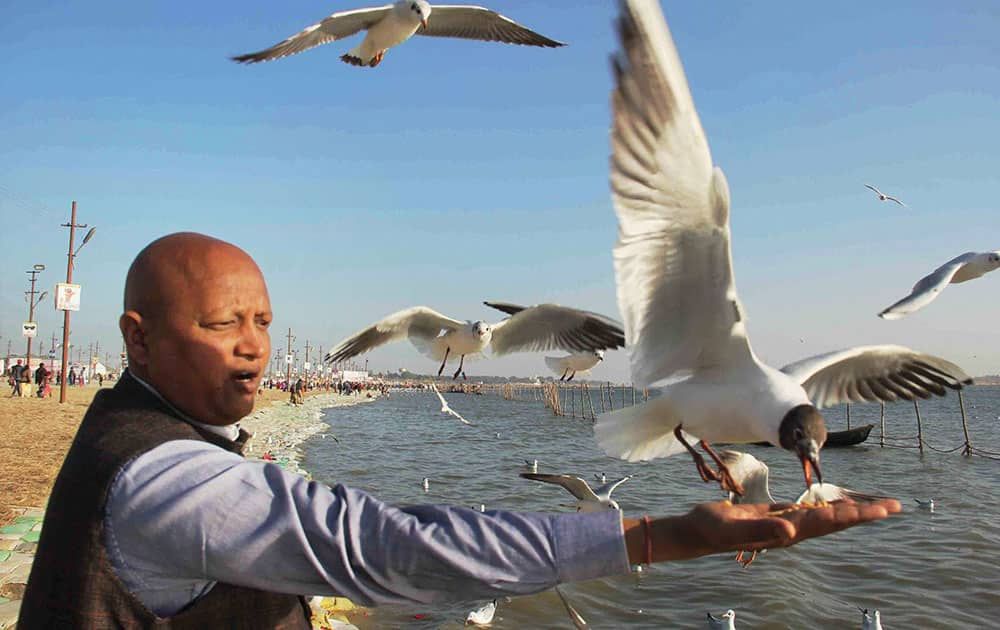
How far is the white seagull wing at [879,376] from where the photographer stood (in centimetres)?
341

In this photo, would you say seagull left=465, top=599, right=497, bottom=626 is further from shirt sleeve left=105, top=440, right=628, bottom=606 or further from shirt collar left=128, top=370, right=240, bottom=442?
shirt sleeve left=105, top=440, right=628, bottom=606

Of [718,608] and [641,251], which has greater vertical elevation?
[641,251]

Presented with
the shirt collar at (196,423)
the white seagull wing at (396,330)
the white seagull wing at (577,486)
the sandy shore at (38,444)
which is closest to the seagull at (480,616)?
the white seagull wing at (577,486)

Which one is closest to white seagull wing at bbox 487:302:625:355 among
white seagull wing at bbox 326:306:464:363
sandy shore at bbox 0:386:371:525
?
white seagull wing at bbox 326:306:464:363

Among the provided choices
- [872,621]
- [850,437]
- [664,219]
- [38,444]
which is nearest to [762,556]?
[872,621]

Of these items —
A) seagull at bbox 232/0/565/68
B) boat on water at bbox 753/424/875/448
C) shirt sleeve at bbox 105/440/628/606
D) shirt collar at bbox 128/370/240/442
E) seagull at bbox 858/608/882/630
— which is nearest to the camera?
shirt sleeve at bbox 105/440/628/606

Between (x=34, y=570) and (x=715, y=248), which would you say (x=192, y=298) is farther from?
(x=715, y=248)

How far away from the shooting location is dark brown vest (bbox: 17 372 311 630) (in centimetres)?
104

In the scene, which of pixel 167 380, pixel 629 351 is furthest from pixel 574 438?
pixel 167 380

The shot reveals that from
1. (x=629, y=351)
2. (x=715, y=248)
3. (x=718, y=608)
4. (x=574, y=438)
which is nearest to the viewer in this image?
(x=715, y=248)

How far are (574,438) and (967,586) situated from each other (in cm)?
1994

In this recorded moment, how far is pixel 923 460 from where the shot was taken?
861 inches

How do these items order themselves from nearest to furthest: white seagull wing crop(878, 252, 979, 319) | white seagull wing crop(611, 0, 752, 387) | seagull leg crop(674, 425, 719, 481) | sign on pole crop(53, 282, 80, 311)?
1. white seagull wing crop(611, 0, 752, 387)
2. seagull leg crop(674, 425, 719, 481)
3. white seagull wing crop(878, 252, 979, 319)
4. sign on pole crop(53, 282, 80, 311)

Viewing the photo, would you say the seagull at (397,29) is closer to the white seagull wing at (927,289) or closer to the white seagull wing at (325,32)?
the white seagull wing at (325,32)
